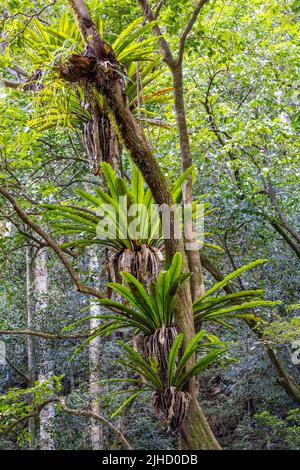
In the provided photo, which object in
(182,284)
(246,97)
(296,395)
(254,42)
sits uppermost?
(254,42)

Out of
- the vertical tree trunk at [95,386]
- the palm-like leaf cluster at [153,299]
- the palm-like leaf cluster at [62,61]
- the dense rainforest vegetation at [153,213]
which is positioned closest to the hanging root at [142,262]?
the dense rainforest vegetation at [153,213]

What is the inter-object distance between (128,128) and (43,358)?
5.21m

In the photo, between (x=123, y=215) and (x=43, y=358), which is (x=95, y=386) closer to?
(x=43, y=358)

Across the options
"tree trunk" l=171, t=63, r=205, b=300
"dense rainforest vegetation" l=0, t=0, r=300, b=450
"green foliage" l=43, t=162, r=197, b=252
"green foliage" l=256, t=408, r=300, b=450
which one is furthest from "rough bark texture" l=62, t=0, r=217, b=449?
"green foliage" l=256, t=408, r=300, b=450

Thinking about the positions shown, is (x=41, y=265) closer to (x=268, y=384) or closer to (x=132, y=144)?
(x=268, y=384)

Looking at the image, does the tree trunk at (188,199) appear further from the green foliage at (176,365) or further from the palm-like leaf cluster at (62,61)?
the green foliage at (176,365)

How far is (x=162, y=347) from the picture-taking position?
5.02ft

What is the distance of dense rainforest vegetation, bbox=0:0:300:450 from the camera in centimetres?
157

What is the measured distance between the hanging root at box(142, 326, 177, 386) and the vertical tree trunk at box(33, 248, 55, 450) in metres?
3.97

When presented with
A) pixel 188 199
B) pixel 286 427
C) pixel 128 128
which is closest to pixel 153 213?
pixel 128 128

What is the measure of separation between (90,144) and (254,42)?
3.74 metres

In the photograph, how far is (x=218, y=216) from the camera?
4691 mm

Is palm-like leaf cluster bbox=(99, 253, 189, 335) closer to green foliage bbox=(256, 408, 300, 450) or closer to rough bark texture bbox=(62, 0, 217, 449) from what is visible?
rough bark texture bbox=(62, 0, 217, 449)
